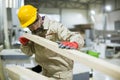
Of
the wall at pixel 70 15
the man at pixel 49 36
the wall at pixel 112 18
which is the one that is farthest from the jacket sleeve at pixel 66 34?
the wall at pixel 70 15

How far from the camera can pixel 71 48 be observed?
1345 mm

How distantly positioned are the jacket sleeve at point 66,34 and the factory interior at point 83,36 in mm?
216

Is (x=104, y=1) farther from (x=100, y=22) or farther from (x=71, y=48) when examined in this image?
(x=71, y=48)

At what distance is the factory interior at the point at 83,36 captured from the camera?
4.88 feet

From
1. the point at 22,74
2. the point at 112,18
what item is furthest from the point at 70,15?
the point at 22,74

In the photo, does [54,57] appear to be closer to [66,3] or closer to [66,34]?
[66,34]

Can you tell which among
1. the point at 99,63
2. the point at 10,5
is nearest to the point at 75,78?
the point at 99,63

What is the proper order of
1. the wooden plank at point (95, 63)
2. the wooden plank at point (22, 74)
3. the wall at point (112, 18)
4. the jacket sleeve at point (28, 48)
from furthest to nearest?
the wall at point (112, 18) → the jacket sleeve at point (28, 48) → the wooden plank at point (22, 74) → the wooden plank at point (95, 63)

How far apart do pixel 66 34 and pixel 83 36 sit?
9.69 m

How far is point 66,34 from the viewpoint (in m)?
1.76

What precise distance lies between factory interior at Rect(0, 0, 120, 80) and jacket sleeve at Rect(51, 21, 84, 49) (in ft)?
0.71

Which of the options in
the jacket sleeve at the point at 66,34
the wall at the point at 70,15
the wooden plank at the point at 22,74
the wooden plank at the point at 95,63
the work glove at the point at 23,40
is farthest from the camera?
the wall at the point at 70,15

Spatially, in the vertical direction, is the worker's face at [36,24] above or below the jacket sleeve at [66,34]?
above

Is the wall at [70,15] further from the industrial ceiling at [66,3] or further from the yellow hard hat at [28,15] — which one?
the yellow hard hat at [28,15]
